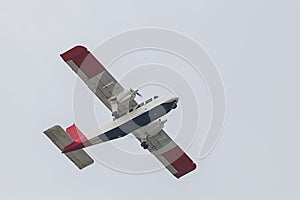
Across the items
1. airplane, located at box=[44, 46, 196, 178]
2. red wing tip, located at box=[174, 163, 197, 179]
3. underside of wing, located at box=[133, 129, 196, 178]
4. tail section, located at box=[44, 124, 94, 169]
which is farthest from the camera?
red wing tip, located at box=[174, 163, 197, 179]

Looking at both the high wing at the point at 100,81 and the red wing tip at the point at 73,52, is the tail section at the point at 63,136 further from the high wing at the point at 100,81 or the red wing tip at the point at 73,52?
the red wing tip at the point at 73,52

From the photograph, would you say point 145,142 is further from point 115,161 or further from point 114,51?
point 114,51

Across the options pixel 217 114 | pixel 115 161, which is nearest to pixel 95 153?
pixel 115 161

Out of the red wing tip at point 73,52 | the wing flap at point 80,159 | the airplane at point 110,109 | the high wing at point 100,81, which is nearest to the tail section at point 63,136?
the airplane at point 110,109

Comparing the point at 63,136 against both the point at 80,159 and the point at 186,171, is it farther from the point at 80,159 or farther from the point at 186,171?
the point at 186,171

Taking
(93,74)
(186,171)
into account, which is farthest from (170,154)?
(93,74)

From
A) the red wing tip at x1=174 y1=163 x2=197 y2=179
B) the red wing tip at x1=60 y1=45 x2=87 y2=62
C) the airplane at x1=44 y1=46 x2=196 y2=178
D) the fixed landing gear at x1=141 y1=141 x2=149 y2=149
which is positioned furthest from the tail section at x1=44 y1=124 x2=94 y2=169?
the red wing tip at x1=174 y1=163 x2=197 y2=179

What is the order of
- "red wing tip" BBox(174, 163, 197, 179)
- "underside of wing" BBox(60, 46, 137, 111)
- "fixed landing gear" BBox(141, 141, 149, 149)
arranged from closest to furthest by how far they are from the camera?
"underside of wing" BBox(60, 46, 137, 111) < "fixed landing gear" BBox(141, 141, 149, 149) < "red wing tip" BBox(174, 163, 197, 179)

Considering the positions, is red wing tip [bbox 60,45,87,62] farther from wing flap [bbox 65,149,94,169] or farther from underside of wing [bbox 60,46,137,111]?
wing flap [bbox 65,149,94,169]
